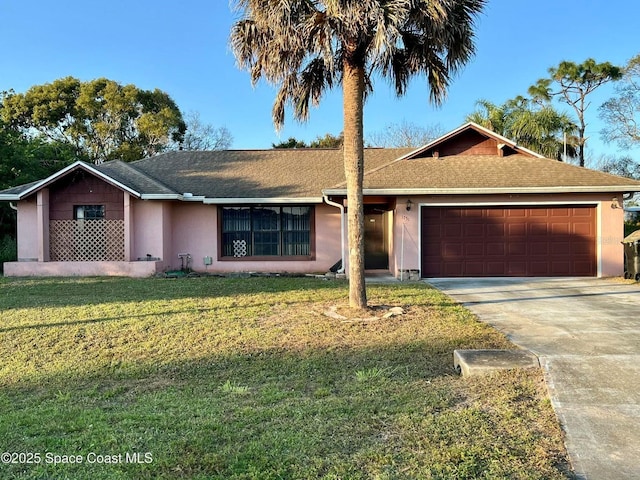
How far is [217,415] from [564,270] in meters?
12.3

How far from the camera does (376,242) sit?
15883mm

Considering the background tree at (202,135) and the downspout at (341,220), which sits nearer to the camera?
the downspout at (341,220)

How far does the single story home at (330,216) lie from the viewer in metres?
13.2

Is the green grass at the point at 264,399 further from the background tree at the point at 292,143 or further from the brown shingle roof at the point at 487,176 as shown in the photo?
the background tree at the point at 292,143

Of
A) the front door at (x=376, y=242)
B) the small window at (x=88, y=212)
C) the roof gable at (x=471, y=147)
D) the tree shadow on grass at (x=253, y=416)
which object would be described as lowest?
the tree shadow on grass at (x=253, y=416)

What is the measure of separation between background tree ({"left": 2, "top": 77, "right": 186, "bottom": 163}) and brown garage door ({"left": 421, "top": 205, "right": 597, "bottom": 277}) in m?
23.6

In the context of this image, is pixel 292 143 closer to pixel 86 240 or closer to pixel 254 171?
pixel 254 171

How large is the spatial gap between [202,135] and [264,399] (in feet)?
118

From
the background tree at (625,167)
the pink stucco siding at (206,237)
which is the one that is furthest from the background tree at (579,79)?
the pink stucco siding at (206,237)

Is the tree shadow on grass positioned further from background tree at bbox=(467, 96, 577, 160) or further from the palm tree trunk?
background tree at bbox=(467, 96, 577, 160)

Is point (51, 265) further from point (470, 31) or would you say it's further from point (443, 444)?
point (443, 444)

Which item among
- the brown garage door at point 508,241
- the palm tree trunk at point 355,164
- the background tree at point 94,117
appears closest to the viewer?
the palm tree trunk at point 355,164

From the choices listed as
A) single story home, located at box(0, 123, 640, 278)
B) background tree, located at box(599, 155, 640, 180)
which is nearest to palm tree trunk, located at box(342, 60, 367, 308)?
single story home, located at box(0, 123, 640, 278)

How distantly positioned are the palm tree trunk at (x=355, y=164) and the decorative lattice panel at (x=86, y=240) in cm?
977
